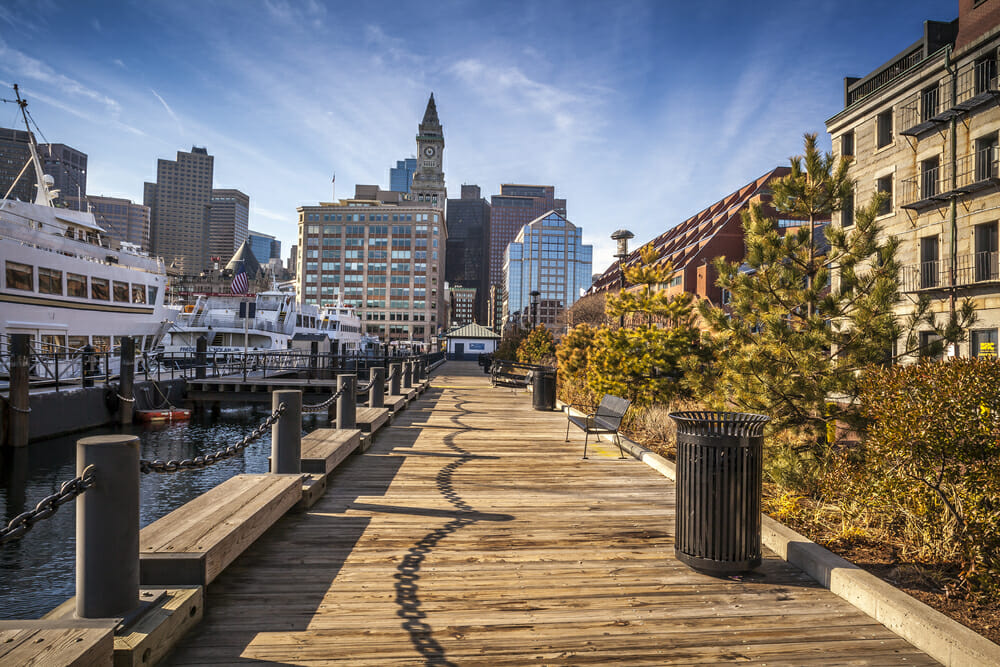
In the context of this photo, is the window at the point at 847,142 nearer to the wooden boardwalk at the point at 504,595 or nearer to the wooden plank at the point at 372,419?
the wooden plank at the point at 372,419

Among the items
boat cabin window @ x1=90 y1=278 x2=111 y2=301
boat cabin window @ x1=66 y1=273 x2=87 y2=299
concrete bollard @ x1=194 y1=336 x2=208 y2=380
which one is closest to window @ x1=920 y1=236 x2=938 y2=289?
concrete bollard @ x1=194 y1=336 x2=208 y2=380

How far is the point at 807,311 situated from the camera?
28.1 ft

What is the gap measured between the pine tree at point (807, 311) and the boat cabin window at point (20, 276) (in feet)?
94.3

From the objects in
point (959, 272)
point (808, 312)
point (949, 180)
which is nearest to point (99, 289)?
point (808, 312)

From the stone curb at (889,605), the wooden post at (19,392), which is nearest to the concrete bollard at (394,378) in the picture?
the wooden post at (19,392)

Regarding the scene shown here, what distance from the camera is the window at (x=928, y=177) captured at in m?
25.4

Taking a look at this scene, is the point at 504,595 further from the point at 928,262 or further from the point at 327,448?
the point at 928,262

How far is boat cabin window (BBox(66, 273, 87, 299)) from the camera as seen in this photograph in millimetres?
28266

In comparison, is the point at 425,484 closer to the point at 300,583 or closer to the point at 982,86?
the point at 300,583

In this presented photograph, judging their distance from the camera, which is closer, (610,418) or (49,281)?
(610,418)

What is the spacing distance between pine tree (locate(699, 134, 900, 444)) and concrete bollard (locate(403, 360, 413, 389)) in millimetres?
12491

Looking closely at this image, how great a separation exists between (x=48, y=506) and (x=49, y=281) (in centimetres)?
3103

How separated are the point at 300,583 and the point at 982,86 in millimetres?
31185

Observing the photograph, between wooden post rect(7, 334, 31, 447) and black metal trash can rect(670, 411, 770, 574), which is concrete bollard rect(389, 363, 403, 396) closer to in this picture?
wooden post rect(7, 334, 31, 447)
